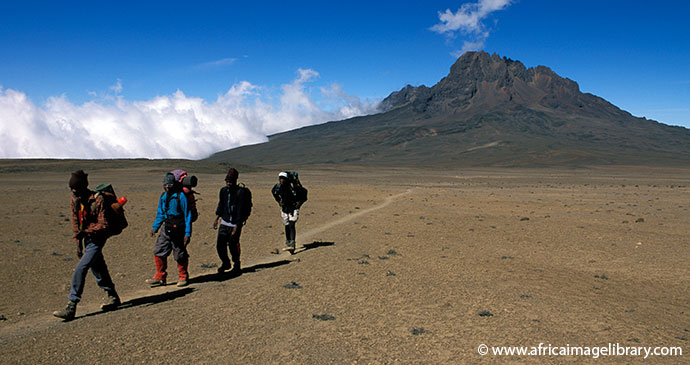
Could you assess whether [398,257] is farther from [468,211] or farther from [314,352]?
[468,211]

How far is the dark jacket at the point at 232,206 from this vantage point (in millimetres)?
9109

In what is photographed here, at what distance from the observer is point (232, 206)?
910 cm

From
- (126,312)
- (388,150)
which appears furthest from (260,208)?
(388,150)

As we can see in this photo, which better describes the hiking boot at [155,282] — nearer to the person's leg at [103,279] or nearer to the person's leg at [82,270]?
the person's leg at [103,279]

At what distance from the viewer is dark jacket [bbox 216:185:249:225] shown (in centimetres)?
911

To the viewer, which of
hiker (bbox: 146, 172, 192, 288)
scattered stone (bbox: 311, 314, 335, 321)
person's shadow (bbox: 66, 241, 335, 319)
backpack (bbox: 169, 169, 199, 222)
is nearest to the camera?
scattered stone (bbox: 311, 314, 335, 321)

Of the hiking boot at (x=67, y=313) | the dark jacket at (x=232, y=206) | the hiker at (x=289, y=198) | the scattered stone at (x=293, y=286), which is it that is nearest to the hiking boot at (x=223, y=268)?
the dark jacket at (x=232, y=206)

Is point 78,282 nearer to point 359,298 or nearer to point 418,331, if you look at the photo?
point 359,298

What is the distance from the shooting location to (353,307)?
7.27m

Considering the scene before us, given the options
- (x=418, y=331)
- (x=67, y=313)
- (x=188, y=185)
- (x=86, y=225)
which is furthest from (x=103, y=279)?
(x=418, y=331)

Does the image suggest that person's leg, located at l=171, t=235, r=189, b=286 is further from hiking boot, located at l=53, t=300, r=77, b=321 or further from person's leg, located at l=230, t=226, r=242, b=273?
hiking boot, located at l=53, t=300, r=77, b=321

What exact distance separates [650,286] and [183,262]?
8.64m

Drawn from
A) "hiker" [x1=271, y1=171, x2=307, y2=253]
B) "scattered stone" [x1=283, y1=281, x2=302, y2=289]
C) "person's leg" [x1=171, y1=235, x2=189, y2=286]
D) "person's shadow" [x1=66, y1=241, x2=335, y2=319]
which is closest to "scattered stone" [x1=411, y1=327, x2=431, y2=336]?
"scattered stone" [x1=283, y1=281, x2=302, y2=289]

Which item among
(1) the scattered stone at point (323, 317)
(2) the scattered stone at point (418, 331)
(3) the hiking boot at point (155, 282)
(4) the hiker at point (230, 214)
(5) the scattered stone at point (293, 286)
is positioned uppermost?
(4) the hiker at point (230, 214)
